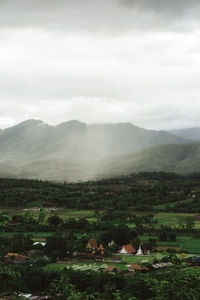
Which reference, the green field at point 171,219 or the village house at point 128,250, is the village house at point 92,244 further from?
the green field at point 171,219

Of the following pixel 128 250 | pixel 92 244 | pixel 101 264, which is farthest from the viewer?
pixel 92 244

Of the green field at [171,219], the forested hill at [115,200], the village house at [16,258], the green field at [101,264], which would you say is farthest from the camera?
the forested hill at [115,200]

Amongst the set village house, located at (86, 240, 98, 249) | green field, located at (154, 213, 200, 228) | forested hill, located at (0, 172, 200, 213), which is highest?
forested hill, located at (0, 172, 200, 213)

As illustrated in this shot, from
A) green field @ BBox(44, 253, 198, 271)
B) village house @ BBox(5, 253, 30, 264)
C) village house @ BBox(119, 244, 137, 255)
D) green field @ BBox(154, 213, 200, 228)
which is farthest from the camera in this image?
green field @ BBox(154, 213, 200, 228)

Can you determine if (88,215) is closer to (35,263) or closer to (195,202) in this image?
(195,202)

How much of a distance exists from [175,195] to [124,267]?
297ft

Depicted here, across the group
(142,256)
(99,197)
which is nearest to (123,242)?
(142,256)

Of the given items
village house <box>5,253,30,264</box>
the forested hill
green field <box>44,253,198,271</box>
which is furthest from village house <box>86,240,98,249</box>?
the forested hill

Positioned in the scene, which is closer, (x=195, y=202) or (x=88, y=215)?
(x=88, y=215)

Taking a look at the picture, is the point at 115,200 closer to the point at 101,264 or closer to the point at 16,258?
the point at 101,264

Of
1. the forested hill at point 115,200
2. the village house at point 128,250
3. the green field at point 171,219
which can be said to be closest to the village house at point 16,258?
the village house at point 128,250

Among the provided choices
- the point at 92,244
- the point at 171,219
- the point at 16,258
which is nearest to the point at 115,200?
the point at 171,219

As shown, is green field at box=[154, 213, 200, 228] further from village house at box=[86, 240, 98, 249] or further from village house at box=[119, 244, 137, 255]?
village house at box=[86, 240, 98, 249]

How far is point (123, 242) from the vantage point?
70938mm
